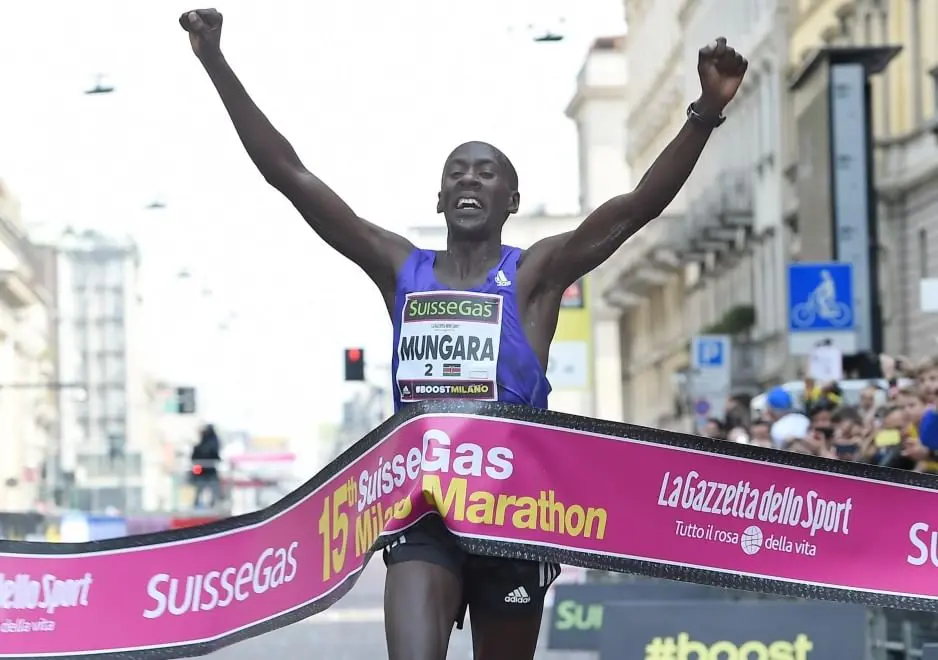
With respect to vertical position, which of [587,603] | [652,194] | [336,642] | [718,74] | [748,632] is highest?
[718,74]

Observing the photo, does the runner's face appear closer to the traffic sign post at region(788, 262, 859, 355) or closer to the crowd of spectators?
the crowd of spectators

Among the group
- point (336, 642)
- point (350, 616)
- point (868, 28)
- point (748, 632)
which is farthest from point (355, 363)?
point (748, 632)

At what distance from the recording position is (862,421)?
656 inches

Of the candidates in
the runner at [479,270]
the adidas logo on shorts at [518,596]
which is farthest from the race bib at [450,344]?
the adidas logo on shorts at [518,596]

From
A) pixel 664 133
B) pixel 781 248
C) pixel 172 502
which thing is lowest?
pixel 172 502

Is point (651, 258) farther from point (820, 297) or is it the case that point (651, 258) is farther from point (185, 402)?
point (820, 297)

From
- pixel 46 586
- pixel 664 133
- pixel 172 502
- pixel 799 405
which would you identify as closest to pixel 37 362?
pixel 664 133

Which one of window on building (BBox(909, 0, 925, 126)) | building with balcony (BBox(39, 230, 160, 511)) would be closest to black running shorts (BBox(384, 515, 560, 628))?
window on building (BBox(909, 0, 925, 126))

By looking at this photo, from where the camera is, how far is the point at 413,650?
5.87m

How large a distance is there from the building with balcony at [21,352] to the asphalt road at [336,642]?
255 ft

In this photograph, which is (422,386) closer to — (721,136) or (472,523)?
(472,523)

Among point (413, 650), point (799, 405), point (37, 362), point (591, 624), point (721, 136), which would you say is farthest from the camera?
point (37, 362)

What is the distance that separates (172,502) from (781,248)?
17497mm

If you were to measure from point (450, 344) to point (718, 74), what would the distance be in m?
1.01
